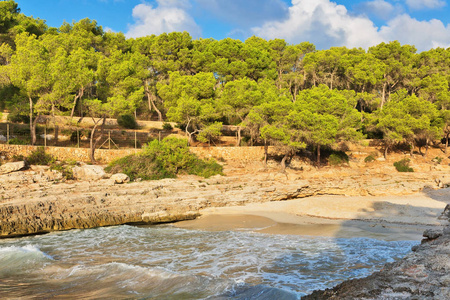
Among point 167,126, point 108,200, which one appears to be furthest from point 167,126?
point 108,200

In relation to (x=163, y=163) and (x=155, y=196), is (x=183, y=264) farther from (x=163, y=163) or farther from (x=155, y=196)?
(x=163, y=163)

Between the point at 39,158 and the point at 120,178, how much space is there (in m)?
6.84

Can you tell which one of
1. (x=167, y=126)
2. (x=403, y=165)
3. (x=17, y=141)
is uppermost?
(x=167, y=126)

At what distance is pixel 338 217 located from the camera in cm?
1658

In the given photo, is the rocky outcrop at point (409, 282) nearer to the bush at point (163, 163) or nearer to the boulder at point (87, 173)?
the boulder at point (87, 173)

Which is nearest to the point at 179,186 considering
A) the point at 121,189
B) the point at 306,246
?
the point at 121,189

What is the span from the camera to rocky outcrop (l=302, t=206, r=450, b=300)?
463 cm

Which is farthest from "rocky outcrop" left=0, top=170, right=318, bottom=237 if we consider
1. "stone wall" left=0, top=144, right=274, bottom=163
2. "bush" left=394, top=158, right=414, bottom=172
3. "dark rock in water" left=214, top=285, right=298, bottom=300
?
"bush" left=394, top=158, right=414, bottom=172

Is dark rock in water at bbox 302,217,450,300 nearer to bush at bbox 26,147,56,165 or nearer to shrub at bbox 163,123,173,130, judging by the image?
bush at bbox 26,147,56,165

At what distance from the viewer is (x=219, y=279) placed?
29.4 feet

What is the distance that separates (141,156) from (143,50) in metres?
30.0

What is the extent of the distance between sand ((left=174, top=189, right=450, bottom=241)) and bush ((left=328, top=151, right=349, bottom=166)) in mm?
13790

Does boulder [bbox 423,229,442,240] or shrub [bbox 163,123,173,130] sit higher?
shrub [bbox 163,123,173,130]

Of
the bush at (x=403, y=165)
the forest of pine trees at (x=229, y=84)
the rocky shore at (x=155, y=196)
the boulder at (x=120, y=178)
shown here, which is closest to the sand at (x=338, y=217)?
the rocky shore at (x=155, y=196)
